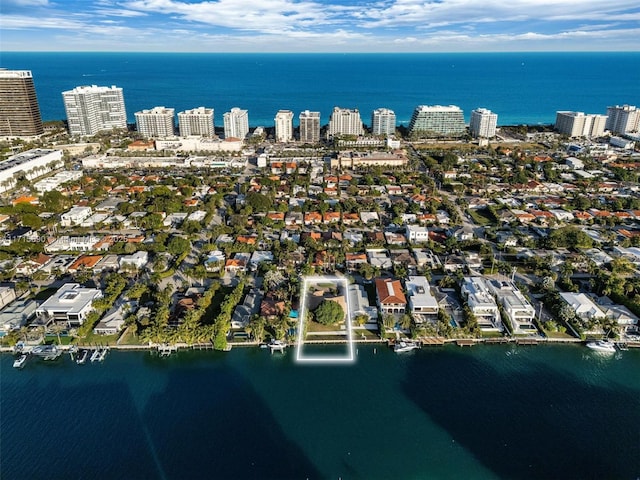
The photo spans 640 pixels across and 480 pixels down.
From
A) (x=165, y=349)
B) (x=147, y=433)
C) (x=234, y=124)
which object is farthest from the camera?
(x=234, y=124)

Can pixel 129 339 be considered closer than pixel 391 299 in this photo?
Yes

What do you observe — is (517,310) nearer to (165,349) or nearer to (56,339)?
(165,349)

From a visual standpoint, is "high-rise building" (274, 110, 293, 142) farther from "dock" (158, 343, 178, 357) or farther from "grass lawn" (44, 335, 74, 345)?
"dock" (158, 343, 178, 357)

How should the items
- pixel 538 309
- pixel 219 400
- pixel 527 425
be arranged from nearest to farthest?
pixel 527 425 → pixel 219 400 → pixel 538 309

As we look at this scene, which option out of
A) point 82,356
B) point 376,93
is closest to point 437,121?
point 376,93

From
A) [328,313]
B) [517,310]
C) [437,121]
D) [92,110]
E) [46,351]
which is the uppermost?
[92,110]

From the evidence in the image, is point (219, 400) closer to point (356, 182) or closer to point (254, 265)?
point (254, 265)

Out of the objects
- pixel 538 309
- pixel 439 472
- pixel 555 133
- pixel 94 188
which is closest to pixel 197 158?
pixel 94 188

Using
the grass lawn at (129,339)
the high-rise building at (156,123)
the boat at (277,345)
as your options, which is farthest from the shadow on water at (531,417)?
the high-rise building at (156,123)
